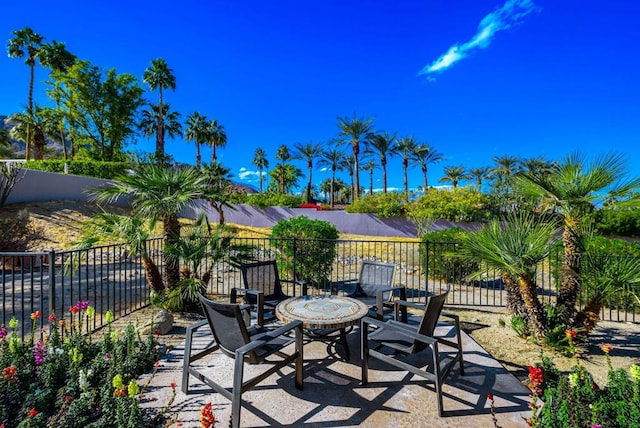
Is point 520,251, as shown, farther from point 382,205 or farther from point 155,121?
point 155,121

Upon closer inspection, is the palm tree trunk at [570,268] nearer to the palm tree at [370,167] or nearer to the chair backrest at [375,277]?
the chair backrest at [375,277]

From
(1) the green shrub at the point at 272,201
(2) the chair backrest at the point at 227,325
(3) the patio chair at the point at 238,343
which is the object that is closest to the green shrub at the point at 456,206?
(1) the green shrub at the point at 272,201

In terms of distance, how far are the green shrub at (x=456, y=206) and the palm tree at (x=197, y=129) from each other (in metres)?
27.5

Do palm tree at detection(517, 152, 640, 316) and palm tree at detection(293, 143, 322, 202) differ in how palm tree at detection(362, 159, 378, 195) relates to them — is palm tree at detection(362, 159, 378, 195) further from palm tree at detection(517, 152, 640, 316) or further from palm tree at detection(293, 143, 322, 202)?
palm tree at detection(517, 152, 640, 316)

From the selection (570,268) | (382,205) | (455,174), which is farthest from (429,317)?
(455,174)

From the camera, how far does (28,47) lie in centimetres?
2339

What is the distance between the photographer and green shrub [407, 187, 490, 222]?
16125 mm

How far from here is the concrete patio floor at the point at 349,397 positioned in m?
2.26

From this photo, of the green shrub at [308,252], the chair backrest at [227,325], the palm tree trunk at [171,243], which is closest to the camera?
the chair backrest at [227,325]

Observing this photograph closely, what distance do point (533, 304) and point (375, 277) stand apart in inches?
80.2

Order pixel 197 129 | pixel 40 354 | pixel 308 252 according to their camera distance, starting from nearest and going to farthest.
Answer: pixel 40 354 < pixel 308 252 < pixel 197 129

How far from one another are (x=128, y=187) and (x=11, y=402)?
123 inches

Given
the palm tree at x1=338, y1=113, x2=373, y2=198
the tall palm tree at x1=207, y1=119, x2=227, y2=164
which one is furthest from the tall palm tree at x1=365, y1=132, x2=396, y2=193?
the tall palm tree at x1=207, y1=119, x2=227, y2=164

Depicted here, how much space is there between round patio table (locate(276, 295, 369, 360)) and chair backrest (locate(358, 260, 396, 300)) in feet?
2.93
